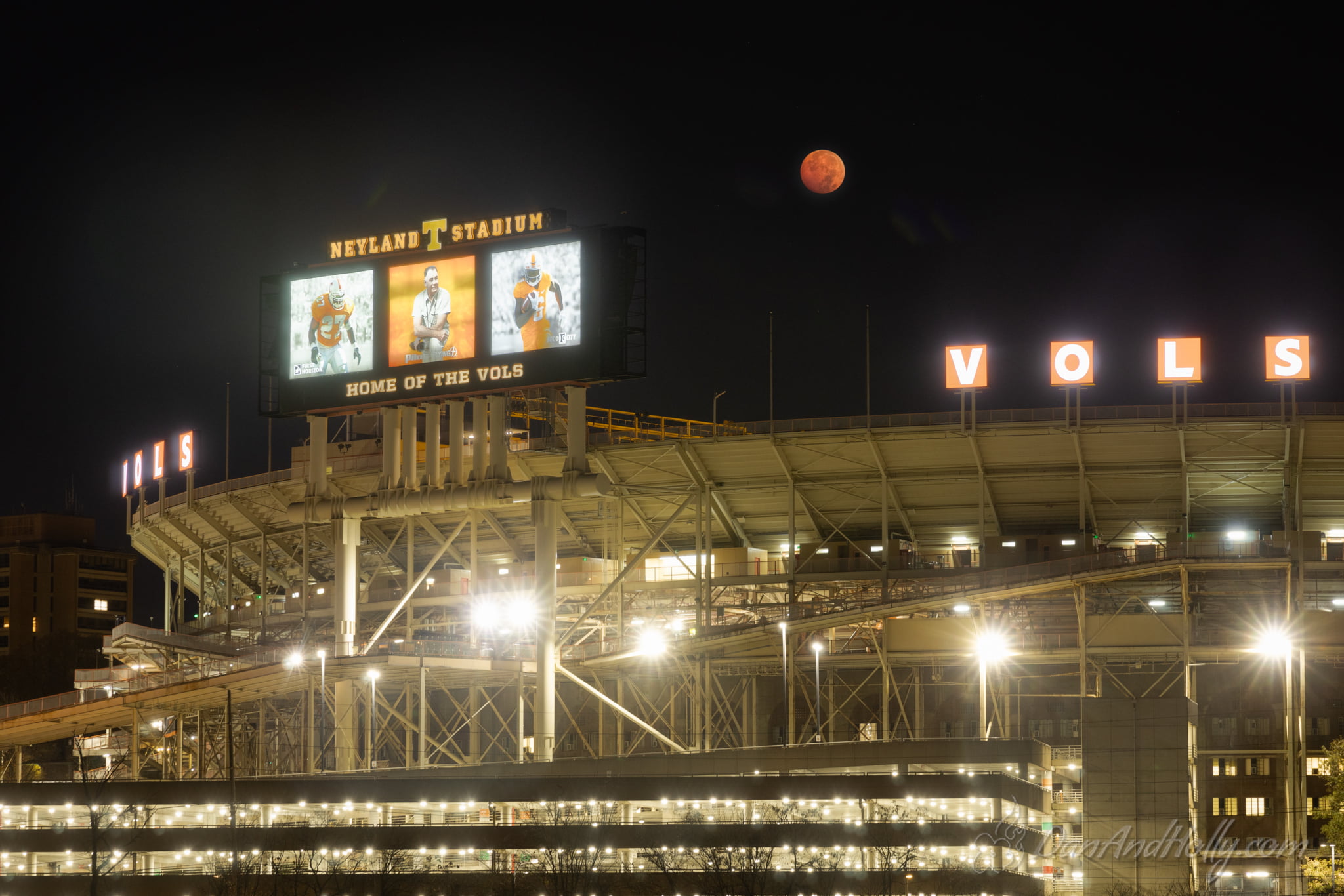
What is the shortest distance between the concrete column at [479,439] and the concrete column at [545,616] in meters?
Answer: 3.60

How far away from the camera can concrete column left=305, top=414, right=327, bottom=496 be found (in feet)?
278

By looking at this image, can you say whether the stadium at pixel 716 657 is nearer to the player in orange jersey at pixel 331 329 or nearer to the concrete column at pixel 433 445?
the concrete column at pixel 433 445

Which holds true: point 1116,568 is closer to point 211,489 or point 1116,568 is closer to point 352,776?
point 352,776

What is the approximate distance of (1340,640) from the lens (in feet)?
284

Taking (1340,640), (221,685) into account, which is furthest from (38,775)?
(1340,640)

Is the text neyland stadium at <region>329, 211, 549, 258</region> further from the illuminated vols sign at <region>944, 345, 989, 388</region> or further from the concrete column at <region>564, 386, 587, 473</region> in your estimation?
the illuminated vols sign at <region>944, 345, 989, 388</region>

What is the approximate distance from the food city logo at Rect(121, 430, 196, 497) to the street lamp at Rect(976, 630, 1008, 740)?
175 feet

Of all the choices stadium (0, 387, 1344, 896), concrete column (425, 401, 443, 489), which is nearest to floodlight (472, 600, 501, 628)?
stadium (0, 387, 1344, 896)

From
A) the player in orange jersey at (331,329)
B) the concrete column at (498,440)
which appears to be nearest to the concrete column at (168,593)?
the player in orange jersey at (331,329)

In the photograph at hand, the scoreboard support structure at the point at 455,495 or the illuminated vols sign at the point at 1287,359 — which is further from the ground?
the illuminated vols sign at the point at 1287,359

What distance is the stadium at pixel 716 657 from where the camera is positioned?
60.4m

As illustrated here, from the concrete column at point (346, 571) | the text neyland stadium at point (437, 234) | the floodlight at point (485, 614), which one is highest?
the text neyland stadium at point (437, 234)


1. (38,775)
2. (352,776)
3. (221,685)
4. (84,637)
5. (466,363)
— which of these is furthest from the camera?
(84,637)

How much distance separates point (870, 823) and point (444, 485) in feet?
103
